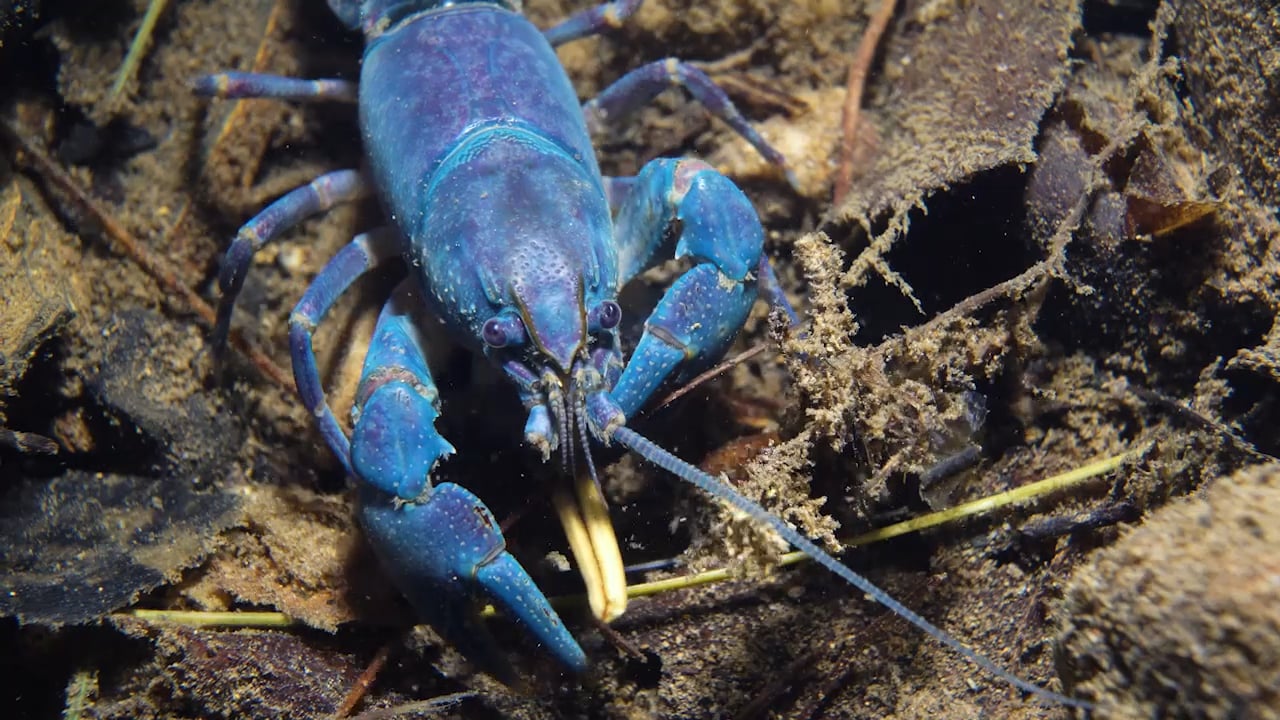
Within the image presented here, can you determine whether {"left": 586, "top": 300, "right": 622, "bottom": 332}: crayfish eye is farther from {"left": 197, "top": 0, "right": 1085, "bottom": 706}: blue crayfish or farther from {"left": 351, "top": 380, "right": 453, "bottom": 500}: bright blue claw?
{"left": 351, "top": 380, "right": 453, "bottom": 500}: bright blue claw

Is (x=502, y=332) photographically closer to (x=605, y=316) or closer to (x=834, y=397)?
(x=605, y=316)

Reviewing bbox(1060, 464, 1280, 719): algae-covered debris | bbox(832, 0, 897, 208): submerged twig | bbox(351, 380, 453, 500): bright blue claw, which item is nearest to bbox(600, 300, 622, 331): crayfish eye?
bbox(351, 380, 453, 500): bright blue claw

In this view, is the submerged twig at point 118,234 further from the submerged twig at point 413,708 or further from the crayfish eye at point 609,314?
the crayfish eye at point 609,314

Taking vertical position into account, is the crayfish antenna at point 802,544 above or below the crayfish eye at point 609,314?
below

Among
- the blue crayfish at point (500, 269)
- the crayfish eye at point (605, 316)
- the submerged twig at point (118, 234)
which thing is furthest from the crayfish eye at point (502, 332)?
the submerged twig at point (118, 234)

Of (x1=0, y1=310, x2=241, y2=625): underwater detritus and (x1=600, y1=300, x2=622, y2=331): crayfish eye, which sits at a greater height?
(x1=600, y1=300, x2=622, y2=331): crayfish eye

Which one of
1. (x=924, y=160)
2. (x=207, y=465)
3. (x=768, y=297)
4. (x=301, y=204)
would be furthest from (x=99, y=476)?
(x=924, y=160)

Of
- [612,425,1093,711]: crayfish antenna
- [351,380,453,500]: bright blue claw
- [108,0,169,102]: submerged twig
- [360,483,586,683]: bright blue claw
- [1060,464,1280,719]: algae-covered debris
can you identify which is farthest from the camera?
[108,0,169,102]: submerged twig

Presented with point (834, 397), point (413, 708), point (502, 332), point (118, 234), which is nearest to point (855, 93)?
point (834, 397)
